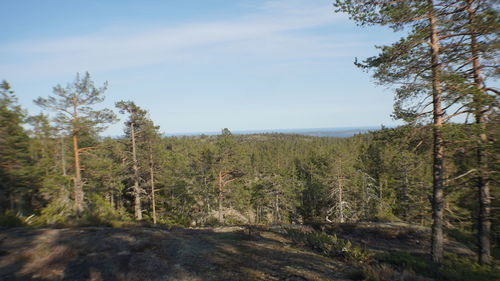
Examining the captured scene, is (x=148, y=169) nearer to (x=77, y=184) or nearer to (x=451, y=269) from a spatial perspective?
(x=77, y=184)

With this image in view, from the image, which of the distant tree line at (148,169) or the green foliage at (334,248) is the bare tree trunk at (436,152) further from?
the green foliage at (334,248)

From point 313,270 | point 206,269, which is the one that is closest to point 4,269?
point 206,269

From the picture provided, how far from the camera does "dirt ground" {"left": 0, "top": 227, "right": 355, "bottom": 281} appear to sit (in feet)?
19.2

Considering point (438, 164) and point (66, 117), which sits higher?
point (66, 117)

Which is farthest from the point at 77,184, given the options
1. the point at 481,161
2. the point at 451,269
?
the point at 481,161

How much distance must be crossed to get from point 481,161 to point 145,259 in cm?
1014

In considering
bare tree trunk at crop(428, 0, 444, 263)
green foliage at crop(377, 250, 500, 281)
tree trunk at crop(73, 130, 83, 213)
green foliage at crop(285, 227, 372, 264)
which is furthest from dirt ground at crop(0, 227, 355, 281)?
tree trunk at crop(73, 130, 83, 213)

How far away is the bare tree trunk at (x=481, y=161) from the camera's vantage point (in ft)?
22.9

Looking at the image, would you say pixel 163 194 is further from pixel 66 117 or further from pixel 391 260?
pixel 391 260

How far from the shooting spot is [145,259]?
6.79 m

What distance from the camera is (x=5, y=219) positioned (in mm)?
10164

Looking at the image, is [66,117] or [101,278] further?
[66,117]

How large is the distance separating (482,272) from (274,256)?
6.19 m

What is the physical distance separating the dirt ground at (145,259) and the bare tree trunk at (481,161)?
16.4ft
